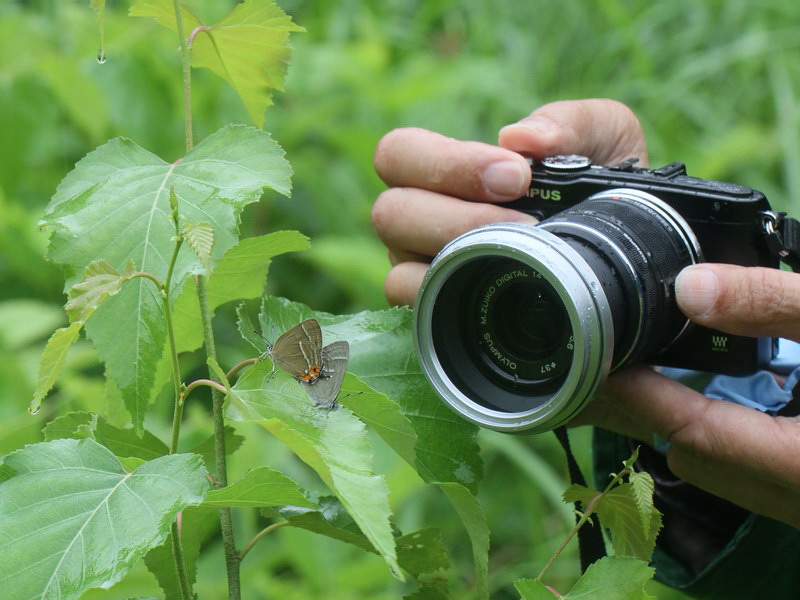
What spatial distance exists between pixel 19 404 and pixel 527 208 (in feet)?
2.82

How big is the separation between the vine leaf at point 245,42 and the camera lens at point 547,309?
191mm

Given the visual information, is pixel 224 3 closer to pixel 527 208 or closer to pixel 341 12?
pixel 341 12

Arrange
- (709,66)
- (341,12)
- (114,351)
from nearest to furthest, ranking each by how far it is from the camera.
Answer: (114,351) < (709,66) < (341,12)

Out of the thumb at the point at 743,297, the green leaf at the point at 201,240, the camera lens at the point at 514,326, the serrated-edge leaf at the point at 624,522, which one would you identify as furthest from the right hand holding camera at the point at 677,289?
the green leaf at the point at 201,240

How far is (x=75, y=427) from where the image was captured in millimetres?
562

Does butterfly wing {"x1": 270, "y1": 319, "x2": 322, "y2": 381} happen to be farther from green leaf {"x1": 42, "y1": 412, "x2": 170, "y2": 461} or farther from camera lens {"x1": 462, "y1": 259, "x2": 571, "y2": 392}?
camera lens {"x1": 462, "y1": 259, "x2": 571, "y2": 392}

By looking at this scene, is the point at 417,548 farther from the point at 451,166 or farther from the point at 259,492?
the point at 451,166

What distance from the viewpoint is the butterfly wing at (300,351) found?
1.71 feet

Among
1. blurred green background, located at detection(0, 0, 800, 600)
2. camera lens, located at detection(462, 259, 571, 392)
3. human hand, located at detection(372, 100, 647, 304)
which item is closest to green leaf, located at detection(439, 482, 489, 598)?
camera lens, located at detection(462, 259, 571, 392)

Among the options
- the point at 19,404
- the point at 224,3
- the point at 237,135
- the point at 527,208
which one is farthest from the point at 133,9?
the point at 224,3

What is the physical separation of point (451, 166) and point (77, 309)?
628mm

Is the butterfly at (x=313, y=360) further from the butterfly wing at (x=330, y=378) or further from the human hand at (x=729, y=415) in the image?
the human hand at (x=729, y=415)

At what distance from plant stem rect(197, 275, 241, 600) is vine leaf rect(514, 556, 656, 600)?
0.17m

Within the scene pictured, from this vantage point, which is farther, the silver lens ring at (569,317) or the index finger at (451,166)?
the index finger at (451,166)
